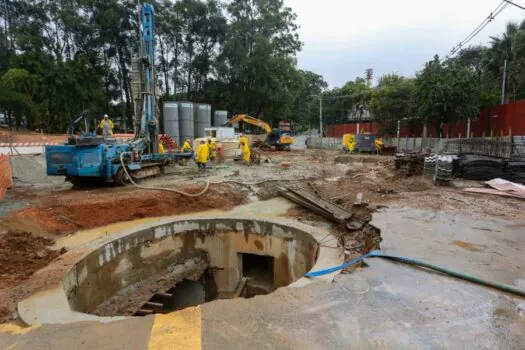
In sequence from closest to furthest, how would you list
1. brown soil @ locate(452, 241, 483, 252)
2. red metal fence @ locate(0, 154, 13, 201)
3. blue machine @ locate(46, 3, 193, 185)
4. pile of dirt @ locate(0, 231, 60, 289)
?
brown soil @ locate(452, 241, 483, 252), pile of dirt @ locate(0, 231, 60, 289), red metal fence @ locate(0, 154, 13, 201), blue machine @ locate(46, 3, 193, 185)

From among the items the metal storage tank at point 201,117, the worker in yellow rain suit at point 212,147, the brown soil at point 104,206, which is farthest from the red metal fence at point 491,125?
the metal storage tank at point 201,117

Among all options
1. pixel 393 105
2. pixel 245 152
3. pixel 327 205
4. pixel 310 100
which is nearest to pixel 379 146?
pixel 393 105

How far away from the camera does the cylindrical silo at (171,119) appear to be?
87.8 feet

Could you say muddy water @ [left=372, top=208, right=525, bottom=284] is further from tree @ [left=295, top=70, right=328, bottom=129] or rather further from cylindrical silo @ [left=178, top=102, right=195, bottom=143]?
tree @ [left=295, top=70, right=328, bottom=129]

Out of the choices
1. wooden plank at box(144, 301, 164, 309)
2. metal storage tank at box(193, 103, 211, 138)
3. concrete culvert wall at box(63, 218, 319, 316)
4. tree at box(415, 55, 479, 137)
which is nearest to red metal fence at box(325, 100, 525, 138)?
tree at box(415, 55, 479, 137)

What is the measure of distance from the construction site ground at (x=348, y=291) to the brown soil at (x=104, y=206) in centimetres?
3

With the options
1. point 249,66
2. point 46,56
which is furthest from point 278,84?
point 46,56

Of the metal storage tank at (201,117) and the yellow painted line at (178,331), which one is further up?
the metal storage tank at (201,117)

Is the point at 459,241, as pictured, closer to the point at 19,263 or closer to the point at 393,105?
the point at 19,263

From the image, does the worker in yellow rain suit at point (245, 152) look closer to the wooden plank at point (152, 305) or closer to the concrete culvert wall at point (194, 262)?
the concrete culvert wall at point (194, 262)

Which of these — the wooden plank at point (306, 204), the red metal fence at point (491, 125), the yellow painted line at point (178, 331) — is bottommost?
the yellow painted line at point (178, 331)

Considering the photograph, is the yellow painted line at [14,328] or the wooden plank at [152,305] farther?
the wooden plank at [152,305]

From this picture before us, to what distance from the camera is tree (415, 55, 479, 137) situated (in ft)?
67.2

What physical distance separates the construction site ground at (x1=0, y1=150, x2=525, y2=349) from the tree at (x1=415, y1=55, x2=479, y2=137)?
14.8m
